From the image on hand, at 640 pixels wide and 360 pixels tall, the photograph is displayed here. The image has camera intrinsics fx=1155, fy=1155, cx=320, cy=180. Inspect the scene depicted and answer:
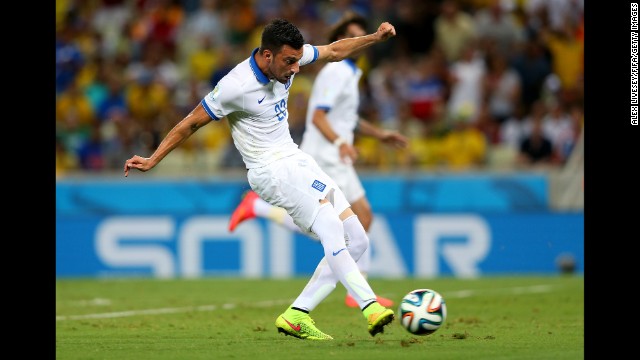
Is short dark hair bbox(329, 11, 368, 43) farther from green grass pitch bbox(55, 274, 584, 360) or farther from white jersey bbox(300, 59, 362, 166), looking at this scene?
green grass pitch bbox(55, 274, 584, 360)

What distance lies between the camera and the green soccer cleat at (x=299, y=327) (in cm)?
975

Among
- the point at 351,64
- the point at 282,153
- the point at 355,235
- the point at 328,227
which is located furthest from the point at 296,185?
the point at 351,64

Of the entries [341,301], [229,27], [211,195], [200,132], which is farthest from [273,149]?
[229,27]

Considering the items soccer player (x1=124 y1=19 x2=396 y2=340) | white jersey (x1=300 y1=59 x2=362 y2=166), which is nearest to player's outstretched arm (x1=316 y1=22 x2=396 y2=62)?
soccer player (x1=124 y1=19 x2=396 y2=340)

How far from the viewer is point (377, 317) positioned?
29.3 ft

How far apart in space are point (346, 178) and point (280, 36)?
13.2ft

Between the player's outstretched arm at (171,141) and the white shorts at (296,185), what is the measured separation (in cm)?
68

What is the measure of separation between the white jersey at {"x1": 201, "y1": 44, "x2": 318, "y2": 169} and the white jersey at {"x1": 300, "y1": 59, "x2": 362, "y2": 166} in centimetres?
282

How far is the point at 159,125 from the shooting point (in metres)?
21.5

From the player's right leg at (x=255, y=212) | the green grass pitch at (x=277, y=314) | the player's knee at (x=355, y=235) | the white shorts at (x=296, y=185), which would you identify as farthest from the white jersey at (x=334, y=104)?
the white shorts at (x=296, y=185)

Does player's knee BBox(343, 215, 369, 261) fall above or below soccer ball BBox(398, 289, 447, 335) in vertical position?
above

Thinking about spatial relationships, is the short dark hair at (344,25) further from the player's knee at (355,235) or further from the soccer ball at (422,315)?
the soccer ball at (422,315)

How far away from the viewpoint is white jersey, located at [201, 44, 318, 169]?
31.0 ft

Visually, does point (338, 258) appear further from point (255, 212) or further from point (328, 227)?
point (255, 212)
